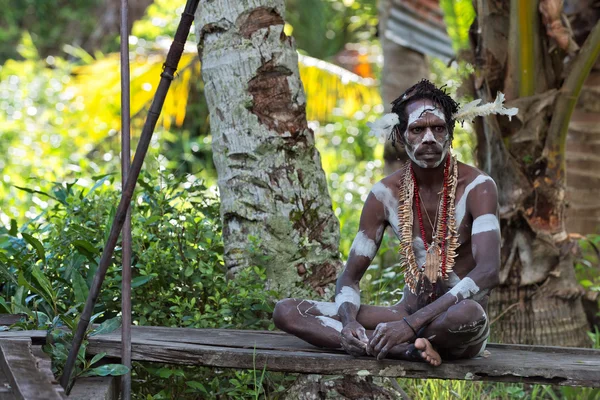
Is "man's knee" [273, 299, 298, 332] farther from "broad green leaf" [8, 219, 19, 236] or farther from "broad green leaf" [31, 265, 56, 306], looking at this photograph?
"broad green leaf" [8, 219, 19, 236]

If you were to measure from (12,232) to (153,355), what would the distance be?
1812 millimetres

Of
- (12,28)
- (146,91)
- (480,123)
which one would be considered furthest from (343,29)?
(480,123)

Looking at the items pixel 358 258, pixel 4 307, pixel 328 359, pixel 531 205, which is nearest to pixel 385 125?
pixel 358 258

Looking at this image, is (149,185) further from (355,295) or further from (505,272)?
(505,272)

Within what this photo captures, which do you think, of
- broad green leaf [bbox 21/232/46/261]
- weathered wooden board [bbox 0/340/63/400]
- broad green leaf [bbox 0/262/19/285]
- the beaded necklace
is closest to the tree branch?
the beaded necklace

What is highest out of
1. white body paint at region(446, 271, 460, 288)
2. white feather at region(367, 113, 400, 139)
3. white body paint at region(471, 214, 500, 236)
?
white feather at region(367, 113, 400, 139)

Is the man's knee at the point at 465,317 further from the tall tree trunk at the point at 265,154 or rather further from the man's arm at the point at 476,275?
the tall tree trunk at the point at 265,154

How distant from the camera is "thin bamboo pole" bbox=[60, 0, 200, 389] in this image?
3158 millimetres

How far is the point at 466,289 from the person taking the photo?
352 centimetres

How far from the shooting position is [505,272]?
5254 millimetres

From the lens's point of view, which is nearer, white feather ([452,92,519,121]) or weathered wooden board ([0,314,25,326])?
white feather ([452,92,519,121])

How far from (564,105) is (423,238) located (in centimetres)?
188

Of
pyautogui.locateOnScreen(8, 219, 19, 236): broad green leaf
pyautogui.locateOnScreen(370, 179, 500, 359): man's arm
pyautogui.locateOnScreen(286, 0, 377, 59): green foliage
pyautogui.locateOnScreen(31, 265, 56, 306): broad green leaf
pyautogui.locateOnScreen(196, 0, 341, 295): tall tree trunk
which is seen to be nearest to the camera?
pyautogui.locateOnScreen(370, 179, 500, 359): man's arm

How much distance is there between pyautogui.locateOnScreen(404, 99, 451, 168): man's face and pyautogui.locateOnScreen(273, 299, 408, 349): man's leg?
26.9 inches
